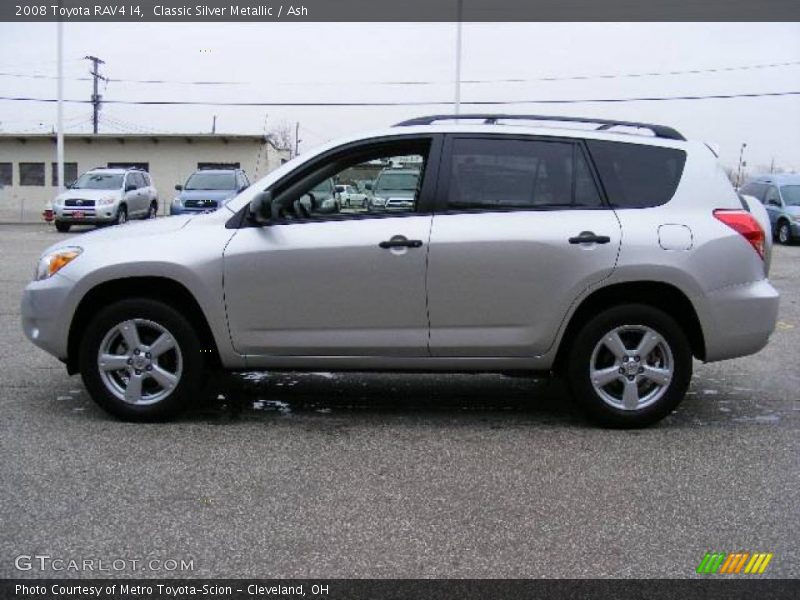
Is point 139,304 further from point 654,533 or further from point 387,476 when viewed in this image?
point 654,533

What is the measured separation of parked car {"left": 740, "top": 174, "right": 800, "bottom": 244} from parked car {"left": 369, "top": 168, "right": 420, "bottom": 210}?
1903 cm

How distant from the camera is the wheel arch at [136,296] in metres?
5.16

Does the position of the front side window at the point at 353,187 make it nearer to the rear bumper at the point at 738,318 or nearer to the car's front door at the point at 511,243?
the car's front door at the point at 511,243

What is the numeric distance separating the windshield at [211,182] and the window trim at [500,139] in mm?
17746

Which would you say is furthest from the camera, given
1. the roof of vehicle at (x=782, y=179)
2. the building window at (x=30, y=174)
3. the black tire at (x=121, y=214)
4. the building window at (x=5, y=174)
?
the building window at (x=5, y=174)

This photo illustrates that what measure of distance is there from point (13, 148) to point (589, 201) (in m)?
42.6

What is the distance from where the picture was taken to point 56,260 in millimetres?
5203

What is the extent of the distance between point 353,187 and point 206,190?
17.5m

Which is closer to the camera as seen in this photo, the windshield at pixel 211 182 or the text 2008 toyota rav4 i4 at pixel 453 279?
the text 2008 toyota rav4 i4 at pixel 453 279

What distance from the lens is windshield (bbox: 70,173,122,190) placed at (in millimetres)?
23594

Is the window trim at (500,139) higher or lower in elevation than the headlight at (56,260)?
higher

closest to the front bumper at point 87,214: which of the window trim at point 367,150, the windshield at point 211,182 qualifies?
the windshield at point 211,182

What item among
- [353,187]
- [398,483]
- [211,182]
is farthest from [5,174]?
[398,483]

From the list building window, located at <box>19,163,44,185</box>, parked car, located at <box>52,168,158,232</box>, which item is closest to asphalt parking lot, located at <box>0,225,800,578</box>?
parked car, located at <box>52,168,158,232</box>
